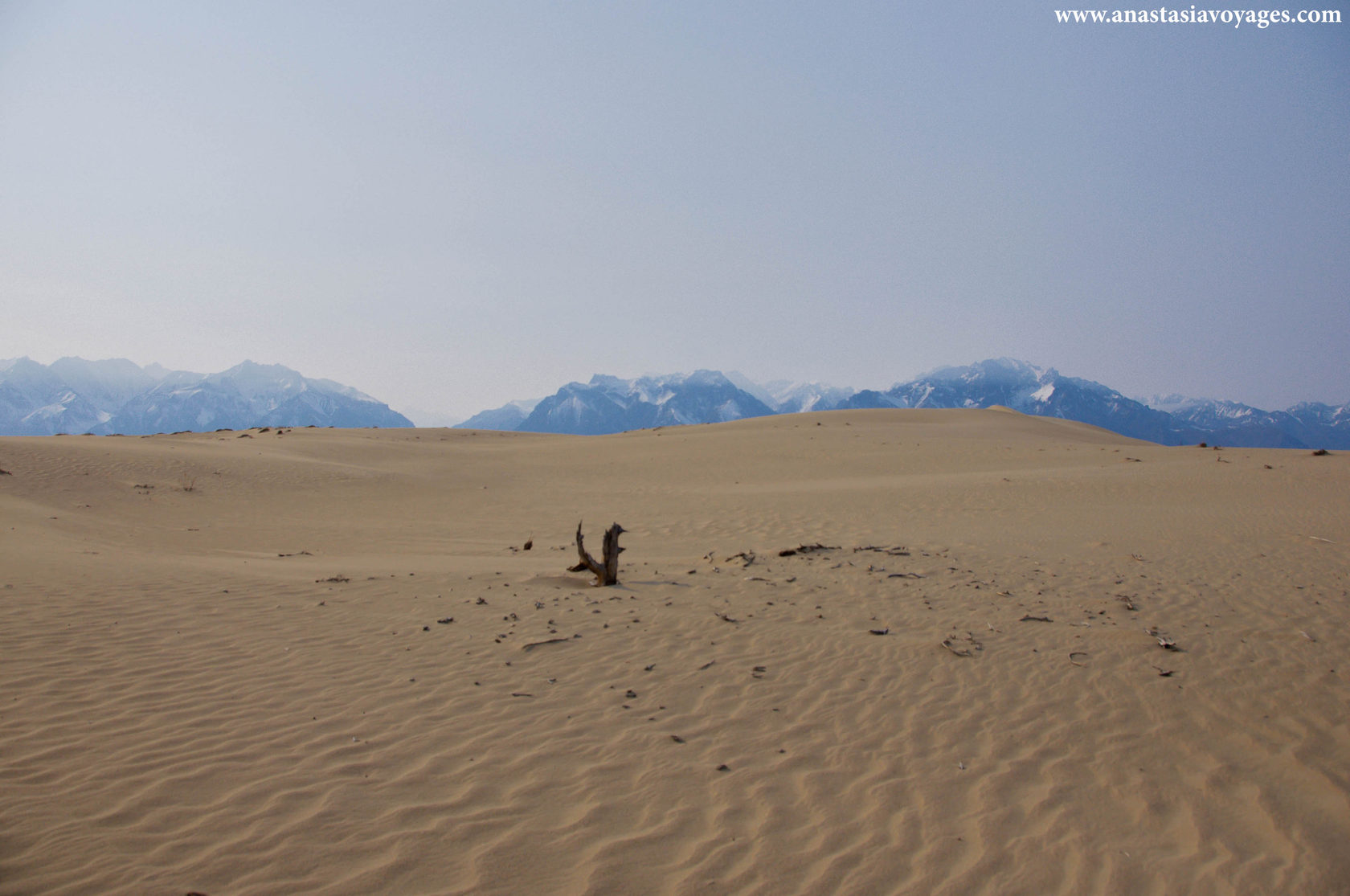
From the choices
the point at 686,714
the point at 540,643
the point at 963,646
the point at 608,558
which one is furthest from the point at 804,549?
the point at 686,714

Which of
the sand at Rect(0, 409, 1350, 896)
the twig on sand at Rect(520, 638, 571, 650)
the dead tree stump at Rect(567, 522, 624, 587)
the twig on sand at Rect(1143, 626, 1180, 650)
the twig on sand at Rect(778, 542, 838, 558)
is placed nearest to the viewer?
the sand at Rect(0, 409, 1350, 896)

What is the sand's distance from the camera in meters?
3.54

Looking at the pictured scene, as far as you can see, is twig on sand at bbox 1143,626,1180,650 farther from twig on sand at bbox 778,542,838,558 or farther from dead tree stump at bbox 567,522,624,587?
dead tree stump at bbox 567,522,624,587

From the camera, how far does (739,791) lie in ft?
13.7

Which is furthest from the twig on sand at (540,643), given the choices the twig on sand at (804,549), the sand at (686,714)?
the twig on sand at (804,549)

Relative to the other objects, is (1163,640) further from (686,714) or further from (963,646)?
(686,714)

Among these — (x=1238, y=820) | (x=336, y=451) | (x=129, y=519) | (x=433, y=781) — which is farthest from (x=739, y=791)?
(x=336, y=451)

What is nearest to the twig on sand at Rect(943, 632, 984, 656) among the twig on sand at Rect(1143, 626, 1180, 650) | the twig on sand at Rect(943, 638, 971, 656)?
the twig on sand at Rect(943, 638, 971, 656)

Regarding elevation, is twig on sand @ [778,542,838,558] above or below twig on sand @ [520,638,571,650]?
above

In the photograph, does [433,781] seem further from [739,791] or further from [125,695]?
[125,695]

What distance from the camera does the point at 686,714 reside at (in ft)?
17.2

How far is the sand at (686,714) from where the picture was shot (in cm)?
354

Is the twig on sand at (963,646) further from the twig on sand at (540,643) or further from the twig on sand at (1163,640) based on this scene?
the twig on sand at (540,643)

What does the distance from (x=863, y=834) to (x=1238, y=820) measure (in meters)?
2.32
